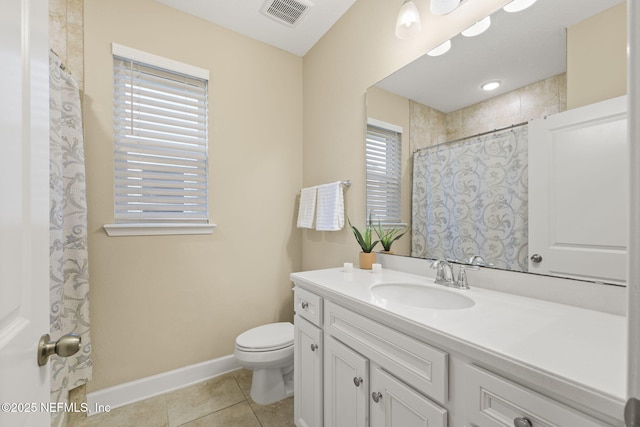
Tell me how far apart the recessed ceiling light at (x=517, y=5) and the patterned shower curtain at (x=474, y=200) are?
1.52ft

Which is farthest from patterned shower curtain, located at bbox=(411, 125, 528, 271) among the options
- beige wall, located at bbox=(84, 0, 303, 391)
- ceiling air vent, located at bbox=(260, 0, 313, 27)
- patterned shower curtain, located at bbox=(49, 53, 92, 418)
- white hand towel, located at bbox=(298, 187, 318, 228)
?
patterned shower curtain, located at bbox=(49, 53, 92, 418)

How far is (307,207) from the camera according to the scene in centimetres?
212

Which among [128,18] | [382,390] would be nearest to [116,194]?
[128,18]

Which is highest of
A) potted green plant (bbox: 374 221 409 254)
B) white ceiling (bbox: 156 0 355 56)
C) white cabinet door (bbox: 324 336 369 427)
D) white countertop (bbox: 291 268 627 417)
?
white ceiling (bbox: 156 0 355 56)

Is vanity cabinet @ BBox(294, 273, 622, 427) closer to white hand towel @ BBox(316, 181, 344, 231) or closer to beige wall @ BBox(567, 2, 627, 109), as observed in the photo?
white hand towel @ BBox(316, 181, 344, 231)

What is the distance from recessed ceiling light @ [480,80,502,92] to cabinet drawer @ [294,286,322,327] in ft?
3.89

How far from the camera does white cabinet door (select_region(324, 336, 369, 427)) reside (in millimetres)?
979

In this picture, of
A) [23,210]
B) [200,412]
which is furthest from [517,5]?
[200,412]

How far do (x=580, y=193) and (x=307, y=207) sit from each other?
61.4 inches

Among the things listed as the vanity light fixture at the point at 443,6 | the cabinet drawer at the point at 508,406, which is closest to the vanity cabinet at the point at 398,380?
the cabinet drawer at the point at 508,406

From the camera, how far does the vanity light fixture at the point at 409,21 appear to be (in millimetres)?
1317

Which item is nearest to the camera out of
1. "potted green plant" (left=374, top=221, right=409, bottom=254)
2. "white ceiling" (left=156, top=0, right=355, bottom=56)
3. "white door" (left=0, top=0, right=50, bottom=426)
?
"white door" (left=0, top=0, right=50, bottom=426)

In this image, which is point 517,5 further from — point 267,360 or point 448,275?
point 267,360

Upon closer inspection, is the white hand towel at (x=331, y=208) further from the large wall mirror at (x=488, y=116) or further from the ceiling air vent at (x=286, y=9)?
the ceiling air vent at (x=286, y=9)
